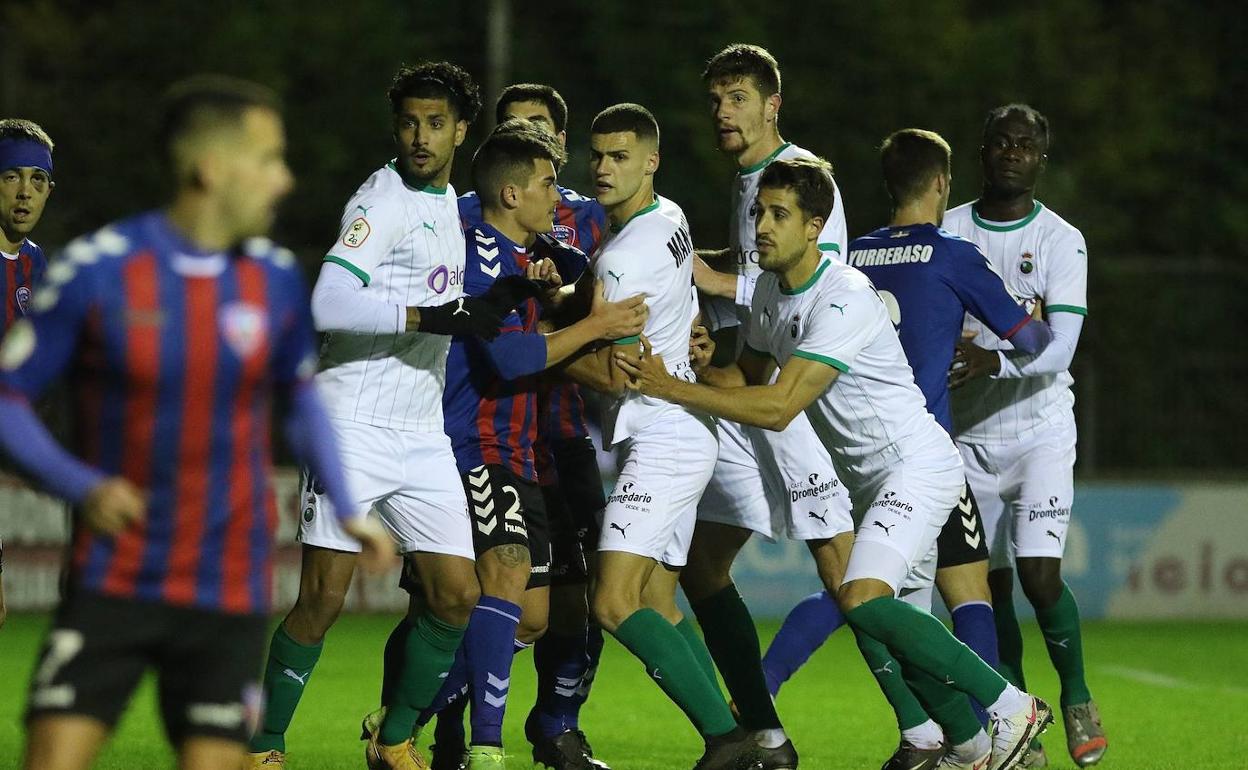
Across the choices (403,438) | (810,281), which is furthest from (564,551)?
Result: (810,281)

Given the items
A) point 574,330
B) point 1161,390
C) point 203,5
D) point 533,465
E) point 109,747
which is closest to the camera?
point 574,330

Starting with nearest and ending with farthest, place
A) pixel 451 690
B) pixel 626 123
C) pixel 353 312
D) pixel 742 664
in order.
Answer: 1. pixel 353 312
2. pixel 626 123
3. pixel 451 690
4. pixel 742 664

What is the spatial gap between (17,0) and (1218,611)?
1527cm

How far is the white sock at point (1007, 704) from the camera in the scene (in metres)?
5.96

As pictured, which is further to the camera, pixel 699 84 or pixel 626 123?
pixel 699 84

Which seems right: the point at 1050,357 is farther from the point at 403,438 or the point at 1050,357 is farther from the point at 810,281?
the point at 403,438

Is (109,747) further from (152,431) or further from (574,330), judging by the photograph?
(152,431)

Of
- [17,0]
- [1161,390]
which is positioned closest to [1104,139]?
[1161,390]

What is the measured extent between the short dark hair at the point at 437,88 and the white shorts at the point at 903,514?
1816mm

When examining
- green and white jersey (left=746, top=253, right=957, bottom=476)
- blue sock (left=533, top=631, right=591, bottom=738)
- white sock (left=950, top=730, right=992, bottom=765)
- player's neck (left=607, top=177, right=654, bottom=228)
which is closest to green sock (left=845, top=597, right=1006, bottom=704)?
white sock (left=950, top=730, right=992, bottom=765)

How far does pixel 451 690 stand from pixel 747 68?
2.50 meters

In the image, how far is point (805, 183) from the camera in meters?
5.88

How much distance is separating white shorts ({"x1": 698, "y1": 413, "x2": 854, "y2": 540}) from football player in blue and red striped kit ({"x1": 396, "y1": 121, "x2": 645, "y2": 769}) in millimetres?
753

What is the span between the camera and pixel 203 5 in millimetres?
20625
